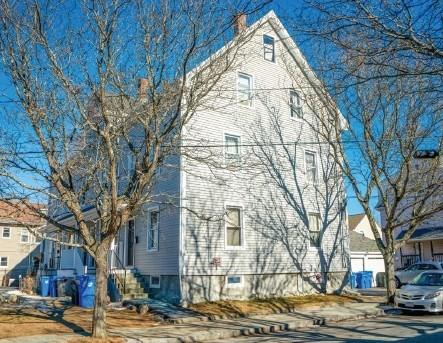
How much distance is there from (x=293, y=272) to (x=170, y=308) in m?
6.88

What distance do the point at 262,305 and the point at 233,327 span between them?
423cm

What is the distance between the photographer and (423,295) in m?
16.4

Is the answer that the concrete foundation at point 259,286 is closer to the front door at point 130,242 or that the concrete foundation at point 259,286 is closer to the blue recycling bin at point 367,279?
the front door at point 130,242

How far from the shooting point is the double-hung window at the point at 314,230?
22109 mm

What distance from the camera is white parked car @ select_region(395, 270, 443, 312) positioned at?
16.1 m

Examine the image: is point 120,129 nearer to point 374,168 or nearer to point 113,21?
point 113,21

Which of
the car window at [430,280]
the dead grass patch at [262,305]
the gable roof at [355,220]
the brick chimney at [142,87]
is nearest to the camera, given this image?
the brick chimney at [142,87]

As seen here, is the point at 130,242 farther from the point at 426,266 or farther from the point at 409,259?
the point at 409,259

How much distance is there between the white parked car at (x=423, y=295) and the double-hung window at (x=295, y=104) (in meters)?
9.51

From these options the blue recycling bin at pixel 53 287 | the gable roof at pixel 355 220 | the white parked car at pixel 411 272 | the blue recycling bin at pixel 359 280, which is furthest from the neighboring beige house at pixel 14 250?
the gable roof at pixel 355 220

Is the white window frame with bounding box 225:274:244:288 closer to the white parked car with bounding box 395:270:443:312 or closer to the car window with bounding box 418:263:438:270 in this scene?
the white parked car with bounding box 395:270:443:312

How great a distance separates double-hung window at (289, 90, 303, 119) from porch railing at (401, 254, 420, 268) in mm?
19546

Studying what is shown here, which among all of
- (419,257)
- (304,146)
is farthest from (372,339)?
(419,257)

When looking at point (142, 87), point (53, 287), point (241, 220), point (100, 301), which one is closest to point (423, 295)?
point (241, 220)
